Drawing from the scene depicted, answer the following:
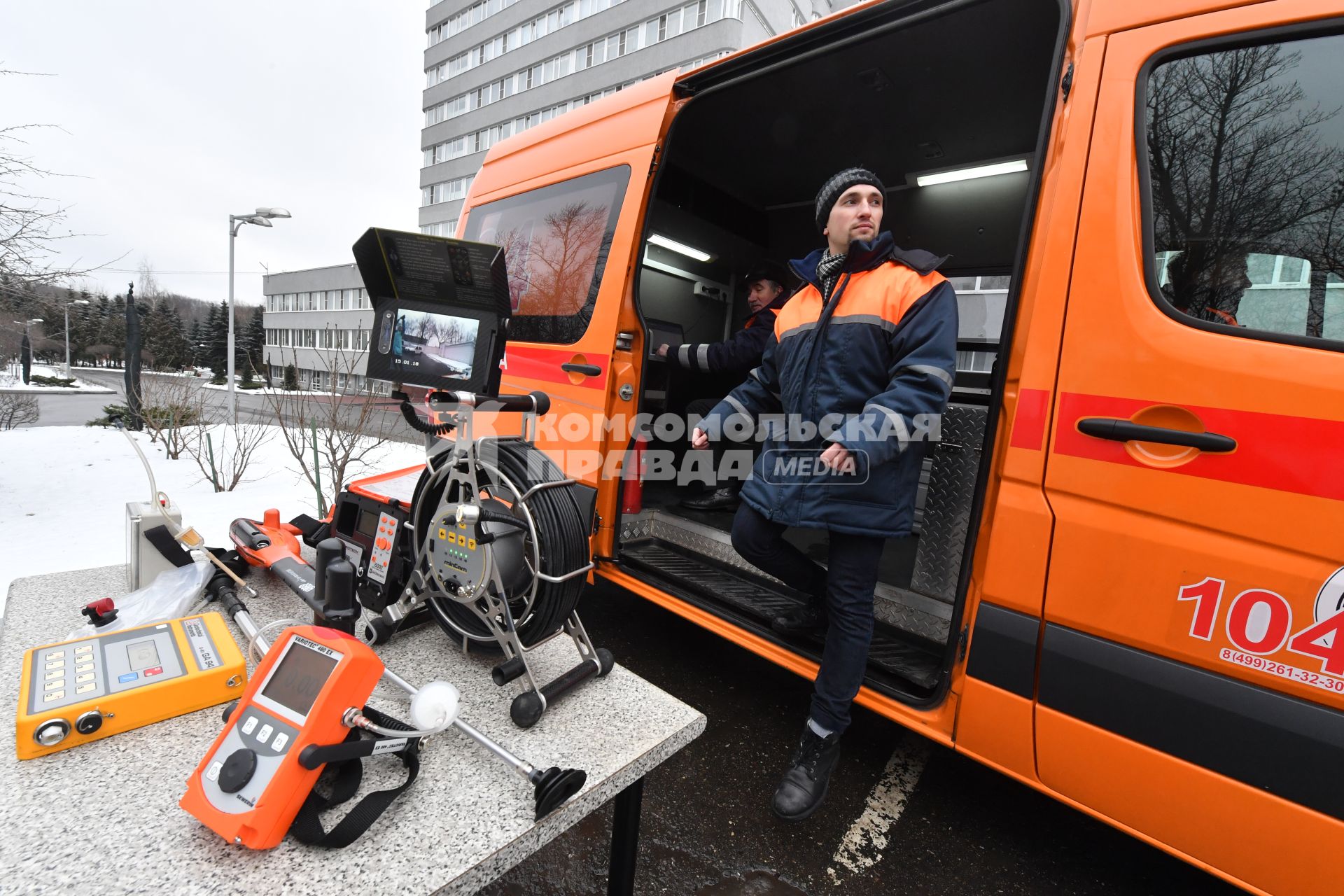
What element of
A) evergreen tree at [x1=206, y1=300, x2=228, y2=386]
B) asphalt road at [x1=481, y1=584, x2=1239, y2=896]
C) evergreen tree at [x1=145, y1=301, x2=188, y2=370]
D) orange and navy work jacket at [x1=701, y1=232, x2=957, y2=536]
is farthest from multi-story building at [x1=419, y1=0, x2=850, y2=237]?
asphalt road at [x1=481, y1=584, x2=1239, y2=896]

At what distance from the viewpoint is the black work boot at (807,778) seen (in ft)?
5.57

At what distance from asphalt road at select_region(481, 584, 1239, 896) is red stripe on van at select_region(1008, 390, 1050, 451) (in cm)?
125

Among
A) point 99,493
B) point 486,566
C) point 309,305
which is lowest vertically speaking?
point 99,493

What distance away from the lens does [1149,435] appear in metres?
1.24

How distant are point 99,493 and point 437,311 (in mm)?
6071

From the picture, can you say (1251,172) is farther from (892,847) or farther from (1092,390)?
(892,847)

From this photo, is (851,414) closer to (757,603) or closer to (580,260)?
(757,603)

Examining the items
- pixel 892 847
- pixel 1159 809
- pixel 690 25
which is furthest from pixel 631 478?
pixel 690 25

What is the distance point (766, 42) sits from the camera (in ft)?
7.04

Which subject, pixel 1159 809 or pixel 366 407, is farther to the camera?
pixel 366 407

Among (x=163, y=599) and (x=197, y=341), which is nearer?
(x=163, y=599)

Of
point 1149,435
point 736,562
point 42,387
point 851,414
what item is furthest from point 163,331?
point 1149,435

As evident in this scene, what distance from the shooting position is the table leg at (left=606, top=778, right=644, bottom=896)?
1312 mm

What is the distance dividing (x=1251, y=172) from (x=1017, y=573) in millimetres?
1016
